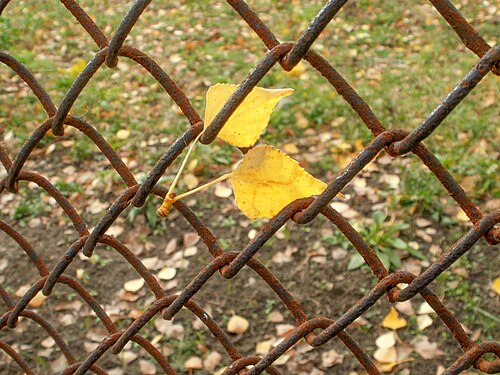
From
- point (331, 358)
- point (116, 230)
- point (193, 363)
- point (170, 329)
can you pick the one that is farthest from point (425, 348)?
point (116, 230)

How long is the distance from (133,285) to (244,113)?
5.47 feet

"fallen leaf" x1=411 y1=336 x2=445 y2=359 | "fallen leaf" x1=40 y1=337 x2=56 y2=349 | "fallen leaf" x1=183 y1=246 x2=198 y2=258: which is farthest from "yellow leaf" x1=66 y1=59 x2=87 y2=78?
"fallen leaf" x1=411 y1=336 x2=445 y2=359

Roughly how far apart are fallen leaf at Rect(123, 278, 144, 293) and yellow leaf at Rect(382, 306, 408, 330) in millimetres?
869

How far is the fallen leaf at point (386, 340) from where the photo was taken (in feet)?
6.67

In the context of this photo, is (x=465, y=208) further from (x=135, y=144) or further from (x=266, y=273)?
(x=135, y=144)

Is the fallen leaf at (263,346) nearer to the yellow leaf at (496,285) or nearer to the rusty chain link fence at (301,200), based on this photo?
the yellow leaf at (496,285)

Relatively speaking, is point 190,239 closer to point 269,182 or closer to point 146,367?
point 146,367

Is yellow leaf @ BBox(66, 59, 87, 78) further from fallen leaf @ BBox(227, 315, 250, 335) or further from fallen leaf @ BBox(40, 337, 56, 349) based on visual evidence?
fallen leaf @ BBox(227, 315, 250, 335)

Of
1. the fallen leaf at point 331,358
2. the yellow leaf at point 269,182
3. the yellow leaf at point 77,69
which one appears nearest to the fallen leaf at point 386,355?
the fallen leaf at point 331,358

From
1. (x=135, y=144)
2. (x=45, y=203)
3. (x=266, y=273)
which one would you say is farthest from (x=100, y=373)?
(x=135, y=144)

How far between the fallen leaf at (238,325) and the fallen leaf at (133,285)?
0.39 metres

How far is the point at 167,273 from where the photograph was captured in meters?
2.39

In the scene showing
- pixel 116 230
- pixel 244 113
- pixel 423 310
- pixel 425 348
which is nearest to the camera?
pixel 244 113

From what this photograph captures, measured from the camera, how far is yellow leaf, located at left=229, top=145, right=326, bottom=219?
2.65 feet
